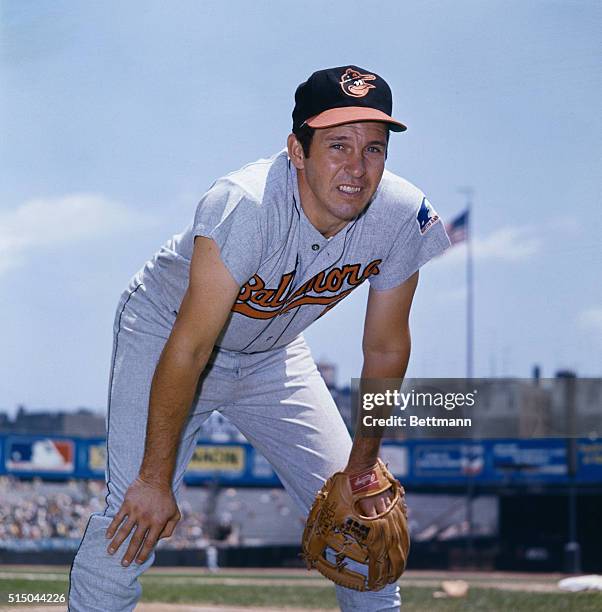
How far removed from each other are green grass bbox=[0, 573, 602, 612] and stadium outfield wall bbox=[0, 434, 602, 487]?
703 cm

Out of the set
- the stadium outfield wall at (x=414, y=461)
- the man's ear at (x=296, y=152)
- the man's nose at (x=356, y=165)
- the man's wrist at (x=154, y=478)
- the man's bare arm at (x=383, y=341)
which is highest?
the man's ear at (x=296, y=152)

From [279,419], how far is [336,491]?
256 millimetres

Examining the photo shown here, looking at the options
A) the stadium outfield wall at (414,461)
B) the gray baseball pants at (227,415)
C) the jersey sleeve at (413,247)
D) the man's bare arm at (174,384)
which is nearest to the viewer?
the man's bare arm at (174,384)

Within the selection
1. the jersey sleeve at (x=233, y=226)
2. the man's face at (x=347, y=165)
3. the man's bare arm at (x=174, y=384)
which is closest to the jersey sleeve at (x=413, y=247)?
the man's face at (x=347, y=165)

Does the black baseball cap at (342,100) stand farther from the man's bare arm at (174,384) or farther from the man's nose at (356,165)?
the man's bare arm at (174,384)

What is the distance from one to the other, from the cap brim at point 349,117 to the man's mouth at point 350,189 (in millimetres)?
153

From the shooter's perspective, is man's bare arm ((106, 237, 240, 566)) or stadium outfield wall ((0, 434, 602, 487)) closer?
man's bare arm ((106, 237, 240, 566))

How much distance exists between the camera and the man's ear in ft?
7.77

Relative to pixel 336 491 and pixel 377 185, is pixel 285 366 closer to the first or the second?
pixel 336 491

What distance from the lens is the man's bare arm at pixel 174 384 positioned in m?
2.08

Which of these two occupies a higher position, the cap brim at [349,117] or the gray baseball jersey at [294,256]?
the cap brim at [349,117]

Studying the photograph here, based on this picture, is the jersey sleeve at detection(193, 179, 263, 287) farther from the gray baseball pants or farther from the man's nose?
the gray baseball pants

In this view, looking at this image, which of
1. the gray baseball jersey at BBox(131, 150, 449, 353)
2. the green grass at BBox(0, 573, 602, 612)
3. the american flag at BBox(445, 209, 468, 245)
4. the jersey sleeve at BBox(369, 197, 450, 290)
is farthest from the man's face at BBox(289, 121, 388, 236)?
the american flag at BBox(445, 209, 468, 245)

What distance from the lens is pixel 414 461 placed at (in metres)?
16.0
